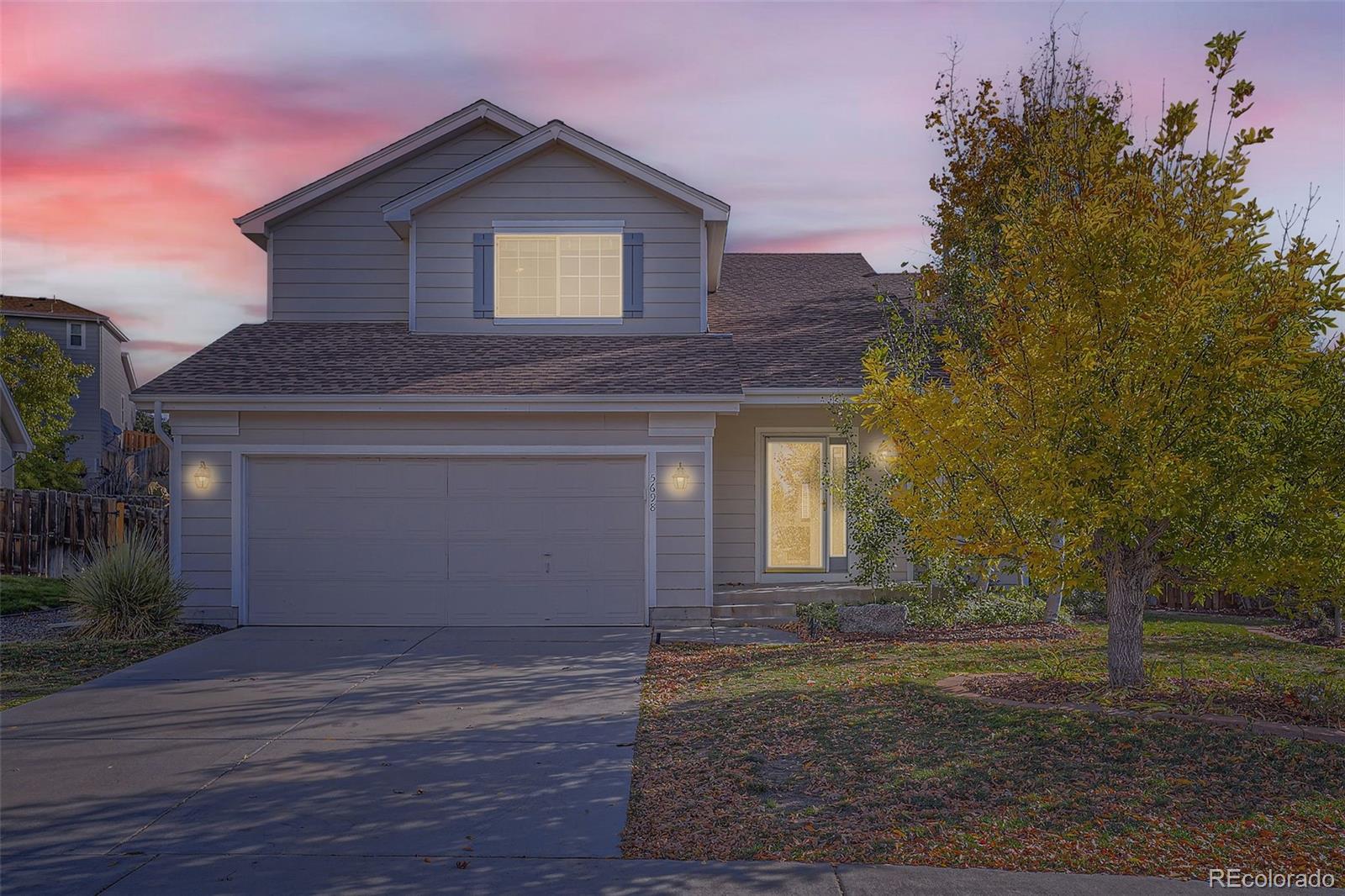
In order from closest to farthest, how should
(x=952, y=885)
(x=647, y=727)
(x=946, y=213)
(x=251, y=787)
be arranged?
(x=952, y=885)
(x=251, y=787)
(x=647, y=727)
(x=946, y=213)

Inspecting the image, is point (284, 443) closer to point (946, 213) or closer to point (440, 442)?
point (440, 442)

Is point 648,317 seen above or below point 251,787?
above

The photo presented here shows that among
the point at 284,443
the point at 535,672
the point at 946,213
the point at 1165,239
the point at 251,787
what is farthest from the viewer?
the point at 946,213

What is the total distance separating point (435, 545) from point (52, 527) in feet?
35.3

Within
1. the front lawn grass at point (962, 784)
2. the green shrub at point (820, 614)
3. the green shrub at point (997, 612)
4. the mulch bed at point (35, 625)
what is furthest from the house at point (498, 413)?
the front lawn grass at point (962, 784)

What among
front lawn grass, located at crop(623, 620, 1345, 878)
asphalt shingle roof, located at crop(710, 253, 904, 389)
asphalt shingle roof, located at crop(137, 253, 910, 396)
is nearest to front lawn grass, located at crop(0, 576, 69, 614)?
asphalt shingle roof, located at crop(137, 253, 910, 396)

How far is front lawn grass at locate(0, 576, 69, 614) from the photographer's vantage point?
15.0 meters

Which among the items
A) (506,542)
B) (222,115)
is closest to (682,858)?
(506,542)

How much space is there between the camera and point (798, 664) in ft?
33.6

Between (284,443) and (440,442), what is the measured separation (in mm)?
2110

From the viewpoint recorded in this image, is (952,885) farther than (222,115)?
No

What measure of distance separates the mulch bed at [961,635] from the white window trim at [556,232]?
217 inches

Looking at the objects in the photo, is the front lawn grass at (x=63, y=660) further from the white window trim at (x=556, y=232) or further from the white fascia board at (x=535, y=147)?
the white fascia board at (x=535, y=147)

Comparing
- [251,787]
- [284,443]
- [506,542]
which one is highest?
[284,443]
